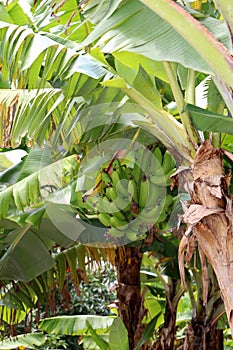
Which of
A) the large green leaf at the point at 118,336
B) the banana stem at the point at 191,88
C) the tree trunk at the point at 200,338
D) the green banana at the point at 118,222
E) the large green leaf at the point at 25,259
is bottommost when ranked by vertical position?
the tree trunk at the point at 200,338

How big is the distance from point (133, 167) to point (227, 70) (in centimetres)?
92

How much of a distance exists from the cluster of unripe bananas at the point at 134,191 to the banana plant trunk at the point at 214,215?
54cm

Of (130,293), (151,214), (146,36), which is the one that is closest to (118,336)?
(130,293)

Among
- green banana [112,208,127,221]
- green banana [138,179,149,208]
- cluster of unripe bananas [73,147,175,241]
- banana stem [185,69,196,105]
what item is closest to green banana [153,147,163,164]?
cluster of unripe bananas [73,147,175,241]

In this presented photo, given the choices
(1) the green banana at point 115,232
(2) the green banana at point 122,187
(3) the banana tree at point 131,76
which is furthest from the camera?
(1) the green banana at point 115,232

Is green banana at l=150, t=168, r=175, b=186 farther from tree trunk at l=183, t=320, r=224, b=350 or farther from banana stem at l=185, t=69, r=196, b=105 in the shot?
tree trunk at l=183, t=320, r=224, b=350

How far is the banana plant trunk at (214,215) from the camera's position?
142cm

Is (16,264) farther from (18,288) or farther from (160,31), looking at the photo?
(160,31)

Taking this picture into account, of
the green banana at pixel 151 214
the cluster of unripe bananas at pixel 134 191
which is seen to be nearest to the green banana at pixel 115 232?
the cluster of unripe bananas at pixel 134 191

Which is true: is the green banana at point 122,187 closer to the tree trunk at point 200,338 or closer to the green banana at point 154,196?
the green banana at point 154,196

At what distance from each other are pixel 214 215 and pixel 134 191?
0.62 meters

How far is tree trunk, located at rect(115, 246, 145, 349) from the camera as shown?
7.98 ft

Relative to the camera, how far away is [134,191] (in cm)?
204

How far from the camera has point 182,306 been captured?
448 centimetres
